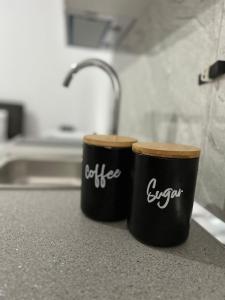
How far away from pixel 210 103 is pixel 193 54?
15 cm

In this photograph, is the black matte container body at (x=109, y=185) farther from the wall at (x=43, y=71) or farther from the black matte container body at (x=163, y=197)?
the wall at (x=43, y=71)

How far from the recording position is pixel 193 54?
0.56 m

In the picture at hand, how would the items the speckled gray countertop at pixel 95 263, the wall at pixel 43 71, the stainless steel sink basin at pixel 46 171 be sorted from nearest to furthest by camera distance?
the speckled gray countertop at pixel 95 263 < the stainless steel sink basin at pixel 46 171 < the wall at pixel 43 71

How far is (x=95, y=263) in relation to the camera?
12.7 inches

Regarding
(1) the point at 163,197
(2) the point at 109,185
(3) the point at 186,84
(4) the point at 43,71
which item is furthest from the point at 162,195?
(4) the point at 43,71

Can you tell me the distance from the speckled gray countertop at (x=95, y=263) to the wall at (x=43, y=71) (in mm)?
2058

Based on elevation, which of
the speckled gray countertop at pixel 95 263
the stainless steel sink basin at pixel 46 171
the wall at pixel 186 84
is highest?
the wall at pixel 186 84

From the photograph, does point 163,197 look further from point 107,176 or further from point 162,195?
point 107,176

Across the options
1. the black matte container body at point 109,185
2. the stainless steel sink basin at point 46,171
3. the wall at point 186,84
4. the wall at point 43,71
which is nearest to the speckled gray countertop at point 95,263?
the black matte container body at point 109,185

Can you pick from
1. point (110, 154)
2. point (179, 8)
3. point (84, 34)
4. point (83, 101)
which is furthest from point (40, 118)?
point (110, 154)

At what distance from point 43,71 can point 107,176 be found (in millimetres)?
2493

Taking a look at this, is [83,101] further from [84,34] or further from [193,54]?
[193,54]

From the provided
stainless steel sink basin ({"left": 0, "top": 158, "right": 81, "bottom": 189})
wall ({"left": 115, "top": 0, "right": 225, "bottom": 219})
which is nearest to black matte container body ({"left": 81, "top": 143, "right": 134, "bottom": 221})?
wall ({"left": 115, "top": 0, "right": 225, "bottom": 219})

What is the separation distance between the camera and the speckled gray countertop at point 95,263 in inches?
10.8
